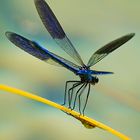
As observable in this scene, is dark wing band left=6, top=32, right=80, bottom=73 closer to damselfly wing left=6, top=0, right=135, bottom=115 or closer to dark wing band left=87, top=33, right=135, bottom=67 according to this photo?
damselfly wing left=6, top=0, right=135, bottom=115

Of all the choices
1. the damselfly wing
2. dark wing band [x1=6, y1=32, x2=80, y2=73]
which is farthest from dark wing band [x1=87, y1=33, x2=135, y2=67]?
dark wing band [x1=6, y1=32, x2=80, y2=73]

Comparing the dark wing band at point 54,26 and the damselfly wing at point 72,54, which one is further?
the dark wing band at point 54,26

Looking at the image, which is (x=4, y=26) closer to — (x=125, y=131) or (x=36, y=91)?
(x=36, y=91)

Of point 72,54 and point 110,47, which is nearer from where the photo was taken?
point 110,47

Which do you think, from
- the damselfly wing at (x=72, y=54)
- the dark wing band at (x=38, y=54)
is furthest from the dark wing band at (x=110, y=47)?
the dark wing band at (x=38, y=54)

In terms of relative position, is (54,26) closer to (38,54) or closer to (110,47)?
(38,54)

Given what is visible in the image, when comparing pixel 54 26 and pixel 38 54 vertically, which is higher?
pixel 54 26

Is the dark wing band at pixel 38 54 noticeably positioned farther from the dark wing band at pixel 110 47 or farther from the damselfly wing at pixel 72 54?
the dark wing band at pixel 110 47

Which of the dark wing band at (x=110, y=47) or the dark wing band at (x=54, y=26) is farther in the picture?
the dark wing band at (x=54, y=26)

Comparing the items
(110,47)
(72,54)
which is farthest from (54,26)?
(110,47)

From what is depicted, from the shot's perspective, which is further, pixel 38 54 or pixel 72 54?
pixel 72 54

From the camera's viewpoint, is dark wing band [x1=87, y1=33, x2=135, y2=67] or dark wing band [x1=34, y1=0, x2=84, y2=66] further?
dark wing band [x1=34, y1=0, x2=84, y2=66]
